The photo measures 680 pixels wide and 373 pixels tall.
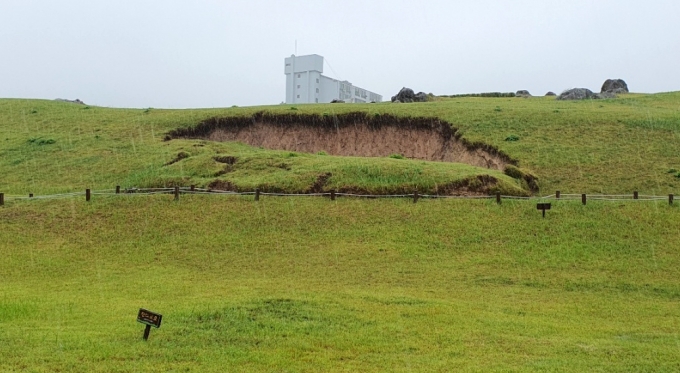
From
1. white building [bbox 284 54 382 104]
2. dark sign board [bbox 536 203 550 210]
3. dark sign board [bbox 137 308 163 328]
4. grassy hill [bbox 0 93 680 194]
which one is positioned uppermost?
white building [bbox 284 54 382 104]

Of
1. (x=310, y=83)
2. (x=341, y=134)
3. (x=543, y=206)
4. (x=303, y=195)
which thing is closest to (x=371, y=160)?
(x=303, y=195)

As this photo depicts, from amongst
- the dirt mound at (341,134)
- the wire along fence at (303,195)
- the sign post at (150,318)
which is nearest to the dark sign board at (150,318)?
the sign post at (150,318)

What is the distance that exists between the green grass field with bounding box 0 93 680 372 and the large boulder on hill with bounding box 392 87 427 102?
14232mm

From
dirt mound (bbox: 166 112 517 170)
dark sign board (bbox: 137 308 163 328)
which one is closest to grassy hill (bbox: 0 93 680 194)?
dirt mound (bbox: 166 112 517 170)

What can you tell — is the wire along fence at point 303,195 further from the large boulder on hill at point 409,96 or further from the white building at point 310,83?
the white building at point 310,83

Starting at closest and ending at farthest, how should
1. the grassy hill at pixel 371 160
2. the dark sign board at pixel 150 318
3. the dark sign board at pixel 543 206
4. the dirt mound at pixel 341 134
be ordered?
the dark sign board at pixel 150 318 < the dark sign board at pixel 543 206 < the grassy hill at pixel 371 160 < the dirt mound at pixel 341 134

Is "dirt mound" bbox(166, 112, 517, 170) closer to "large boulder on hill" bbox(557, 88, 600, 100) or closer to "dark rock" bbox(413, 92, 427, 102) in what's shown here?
"dark rock" bbox(413, 92, 427, 102)

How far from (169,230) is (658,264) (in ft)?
49.9

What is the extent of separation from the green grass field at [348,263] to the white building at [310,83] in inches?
1421

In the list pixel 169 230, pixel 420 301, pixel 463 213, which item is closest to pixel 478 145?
pixel 463 213

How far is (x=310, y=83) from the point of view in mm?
71000

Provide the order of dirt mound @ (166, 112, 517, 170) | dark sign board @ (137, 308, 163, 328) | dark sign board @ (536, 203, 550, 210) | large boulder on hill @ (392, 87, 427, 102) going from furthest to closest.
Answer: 1. large boulder on hill @ (392, 87, 427, 102)
2. dirt mound @ (166, 112, 517, 170)
3. dark sign board @ (536, 203, 550, 210)
4. dark sign board @ (137, 308, 163, 328)

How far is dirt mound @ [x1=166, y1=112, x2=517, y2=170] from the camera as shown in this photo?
35.3 metres

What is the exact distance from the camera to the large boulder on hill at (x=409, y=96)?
5050cm
